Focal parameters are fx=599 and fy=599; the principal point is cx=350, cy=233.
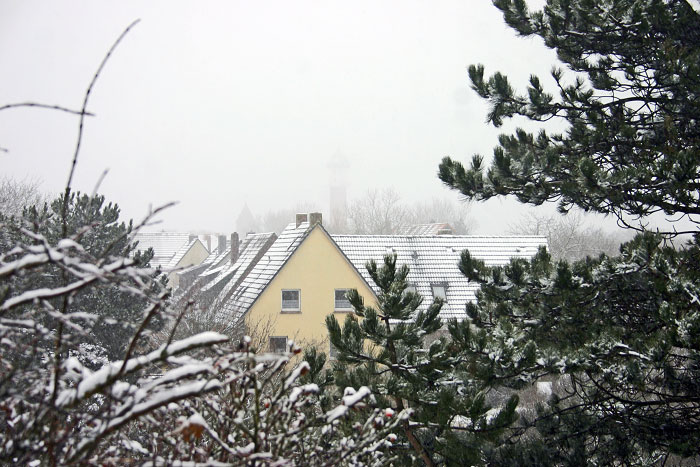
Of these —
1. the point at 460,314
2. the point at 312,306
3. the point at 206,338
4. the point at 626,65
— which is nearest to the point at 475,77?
the point at 626,65

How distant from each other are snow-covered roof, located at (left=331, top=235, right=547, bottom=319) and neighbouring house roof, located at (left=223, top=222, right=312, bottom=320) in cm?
219

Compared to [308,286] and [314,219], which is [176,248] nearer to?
[314,219]

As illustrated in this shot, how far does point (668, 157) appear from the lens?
635 cm

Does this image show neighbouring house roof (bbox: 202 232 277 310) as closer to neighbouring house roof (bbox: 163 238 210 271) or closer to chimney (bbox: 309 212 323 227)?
chimney (bbox: 309 212 323 227)

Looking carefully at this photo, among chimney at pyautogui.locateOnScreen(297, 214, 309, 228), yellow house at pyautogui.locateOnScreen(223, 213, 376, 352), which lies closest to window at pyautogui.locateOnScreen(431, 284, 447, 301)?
yellow house at pyautogui.locateOnScreen(223, 213, 376, 352)

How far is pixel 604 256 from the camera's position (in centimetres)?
681

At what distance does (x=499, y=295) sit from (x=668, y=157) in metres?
2.34

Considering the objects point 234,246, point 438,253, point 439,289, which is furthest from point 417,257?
point 234,246

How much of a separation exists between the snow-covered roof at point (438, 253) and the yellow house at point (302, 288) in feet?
5.23

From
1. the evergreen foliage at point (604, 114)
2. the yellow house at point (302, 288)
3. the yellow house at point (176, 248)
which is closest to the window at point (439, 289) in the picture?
the yellow house at point (302, 288)

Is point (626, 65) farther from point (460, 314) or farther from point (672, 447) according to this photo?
point (460, 314)

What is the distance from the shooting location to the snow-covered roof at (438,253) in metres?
24.7

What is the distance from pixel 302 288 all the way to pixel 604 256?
16.2 metres

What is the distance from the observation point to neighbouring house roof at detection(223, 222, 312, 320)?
2158 centimetres
